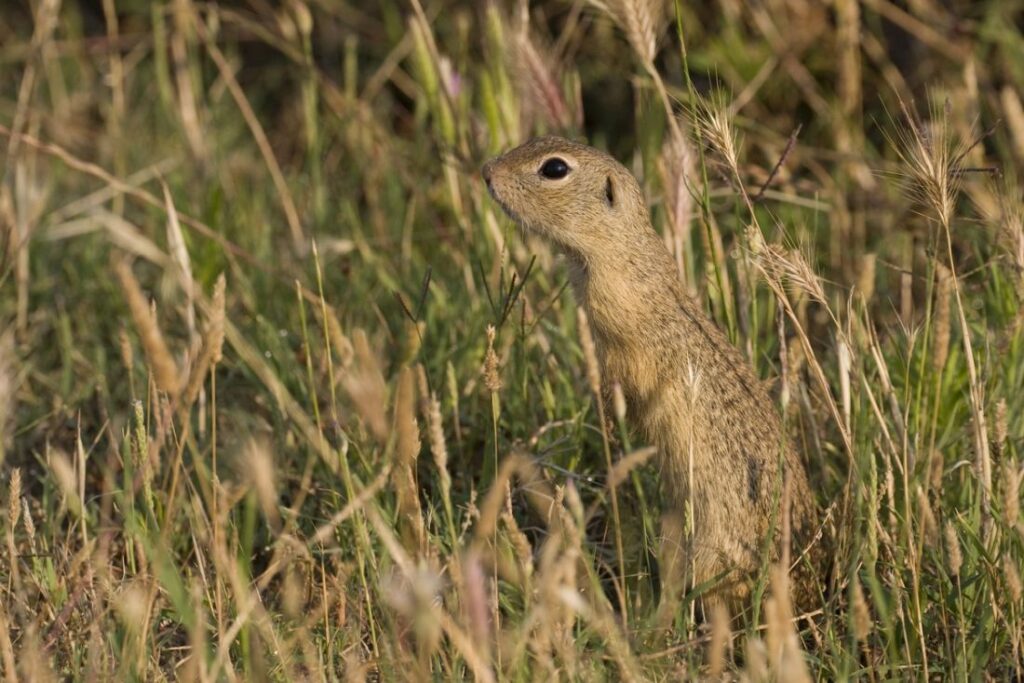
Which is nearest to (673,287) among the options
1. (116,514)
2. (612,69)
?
(116,514)

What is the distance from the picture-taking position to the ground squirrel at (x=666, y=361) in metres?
3.07

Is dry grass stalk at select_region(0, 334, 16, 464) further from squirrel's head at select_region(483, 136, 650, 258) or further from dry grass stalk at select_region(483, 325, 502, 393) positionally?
squirrel's head at select_region(483, 136, 650, 258)

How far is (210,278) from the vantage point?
4371 millimetres

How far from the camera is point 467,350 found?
3.80m

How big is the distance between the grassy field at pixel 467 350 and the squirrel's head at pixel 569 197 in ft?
0.46

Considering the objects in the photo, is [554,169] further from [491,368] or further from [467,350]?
[491,368]

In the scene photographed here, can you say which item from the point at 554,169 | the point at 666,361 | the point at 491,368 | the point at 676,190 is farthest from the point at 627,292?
the point at 491,368

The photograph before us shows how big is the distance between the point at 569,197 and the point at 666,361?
47 cm

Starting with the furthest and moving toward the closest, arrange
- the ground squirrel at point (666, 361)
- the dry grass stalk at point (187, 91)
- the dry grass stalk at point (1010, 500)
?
the dry grass stalk at point (187, 91)
the ground squirrel at point (666, 361)
the dry grass stalk at point (1010, 500)

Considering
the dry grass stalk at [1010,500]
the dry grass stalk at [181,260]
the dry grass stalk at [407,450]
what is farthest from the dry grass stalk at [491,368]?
the dry grass stalk at [181,260]

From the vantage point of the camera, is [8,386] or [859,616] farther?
[8,386]

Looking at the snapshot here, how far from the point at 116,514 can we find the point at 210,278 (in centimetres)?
114

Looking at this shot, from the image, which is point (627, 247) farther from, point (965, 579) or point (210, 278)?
point (210, 278)

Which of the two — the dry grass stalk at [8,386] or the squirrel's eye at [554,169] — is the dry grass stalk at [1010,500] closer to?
the squirrel's eye at [554,169]
